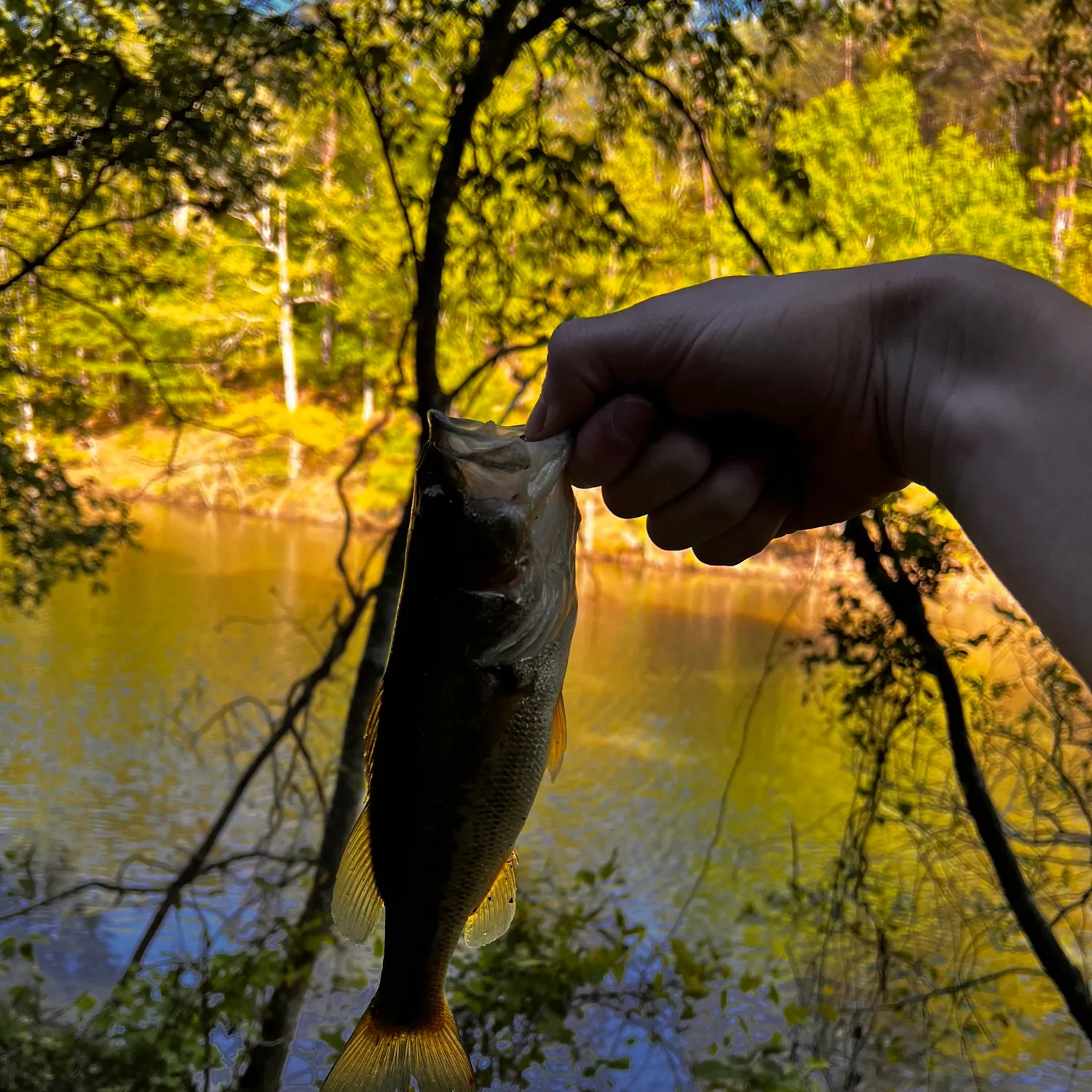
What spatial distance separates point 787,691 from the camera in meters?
6.59

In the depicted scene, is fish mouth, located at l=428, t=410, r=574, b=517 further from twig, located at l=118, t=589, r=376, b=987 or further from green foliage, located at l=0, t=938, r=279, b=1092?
green foliage, located at l=0, t=938, r=279, b=1092

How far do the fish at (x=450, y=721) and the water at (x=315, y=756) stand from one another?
2650 millimetres

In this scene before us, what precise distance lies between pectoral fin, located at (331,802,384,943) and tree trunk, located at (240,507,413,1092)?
1.88 meters

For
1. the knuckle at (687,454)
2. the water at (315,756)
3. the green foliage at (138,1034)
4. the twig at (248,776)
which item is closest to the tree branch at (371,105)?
the twig at (248,776)

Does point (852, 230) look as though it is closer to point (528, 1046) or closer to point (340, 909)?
point (528, 1046)

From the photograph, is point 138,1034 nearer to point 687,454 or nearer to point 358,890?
point 358,890

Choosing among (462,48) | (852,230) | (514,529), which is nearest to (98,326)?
(462,48)

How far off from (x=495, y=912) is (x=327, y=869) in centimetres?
240

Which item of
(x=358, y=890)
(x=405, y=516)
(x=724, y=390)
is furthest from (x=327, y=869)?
(x=724, y=390)

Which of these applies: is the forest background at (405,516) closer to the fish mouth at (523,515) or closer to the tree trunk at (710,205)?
the fish mouth at (523,515)

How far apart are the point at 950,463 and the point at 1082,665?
0.38 meters

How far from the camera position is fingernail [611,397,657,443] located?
130 centimetres

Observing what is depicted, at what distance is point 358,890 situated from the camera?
129 centimetres

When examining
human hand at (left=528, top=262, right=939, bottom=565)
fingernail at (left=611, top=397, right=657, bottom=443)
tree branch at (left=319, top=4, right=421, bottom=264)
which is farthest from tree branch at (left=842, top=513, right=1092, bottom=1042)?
tree branch at (left=319, top=4, right=421, bottom=264)
